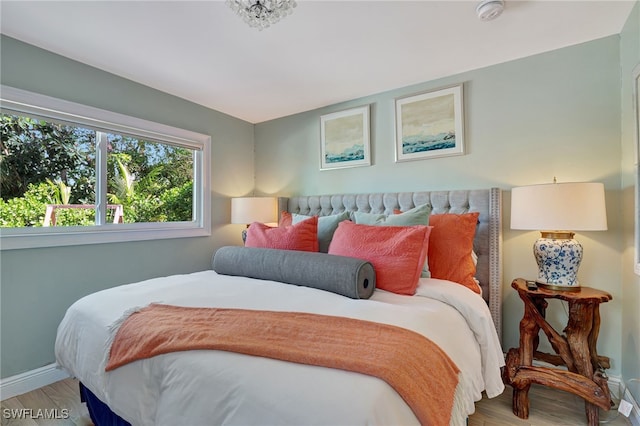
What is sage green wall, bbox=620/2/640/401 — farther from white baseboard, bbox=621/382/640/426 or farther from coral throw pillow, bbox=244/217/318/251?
coral throw pillow, bbox=244/217/318/251

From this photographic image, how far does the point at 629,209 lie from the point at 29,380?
13.3 ft

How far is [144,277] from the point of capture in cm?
264

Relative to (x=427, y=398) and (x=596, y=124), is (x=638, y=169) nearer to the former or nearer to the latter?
(x=596, y=124)

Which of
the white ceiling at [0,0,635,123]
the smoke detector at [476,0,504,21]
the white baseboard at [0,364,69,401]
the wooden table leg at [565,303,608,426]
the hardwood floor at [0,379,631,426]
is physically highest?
the white ceiling at [0,0,635,123]

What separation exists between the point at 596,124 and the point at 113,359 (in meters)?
3.06

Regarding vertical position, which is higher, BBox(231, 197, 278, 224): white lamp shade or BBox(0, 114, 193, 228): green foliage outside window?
BBox(0, 114, 193, 228): green foliage outside window

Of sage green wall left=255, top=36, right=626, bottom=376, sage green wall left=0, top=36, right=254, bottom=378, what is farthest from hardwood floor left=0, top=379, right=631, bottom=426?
sage green wall left=255, top=36, right=626, bottom=376

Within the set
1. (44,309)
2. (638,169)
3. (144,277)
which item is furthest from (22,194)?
(638,169)

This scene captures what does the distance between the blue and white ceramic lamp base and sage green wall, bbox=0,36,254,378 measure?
299 cm

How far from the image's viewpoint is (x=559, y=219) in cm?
170

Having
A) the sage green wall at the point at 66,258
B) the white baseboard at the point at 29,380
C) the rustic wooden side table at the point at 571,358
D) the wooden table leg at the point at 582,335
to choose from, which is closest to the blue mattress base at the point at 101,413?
the white baseboard at the point at 29,380

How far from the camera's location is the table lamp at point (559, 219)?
1674 mm

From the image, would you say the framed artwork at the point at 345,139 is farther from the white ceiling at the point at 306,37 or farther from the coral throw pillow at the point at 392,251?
the coral throw pillow at the point at 392,251

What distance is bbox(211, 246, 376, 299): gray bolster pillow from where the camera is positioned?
5.13 feet
